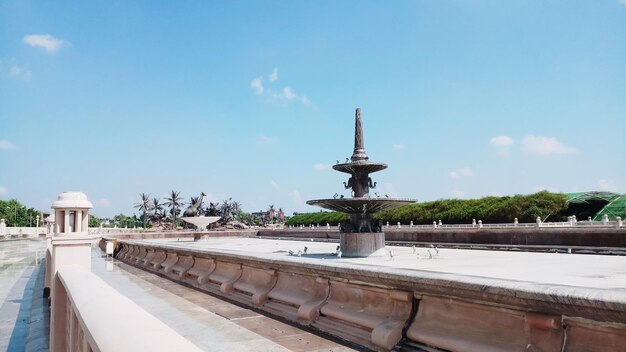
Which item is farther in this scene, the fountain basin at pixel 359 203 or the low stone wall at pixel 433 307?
the fountain basin at pixel 359 203

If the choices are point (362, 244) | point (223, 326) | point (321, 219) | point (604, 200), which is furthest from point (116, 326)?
point (321, 219)

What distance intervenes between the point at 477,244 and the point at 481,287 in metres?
14.7

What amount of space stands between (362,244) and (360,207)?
108 cm

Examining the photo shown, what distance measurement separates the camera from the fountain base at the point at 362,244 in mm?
12086

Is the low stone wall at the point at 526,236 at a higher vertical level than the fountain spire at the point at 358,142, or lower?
lower

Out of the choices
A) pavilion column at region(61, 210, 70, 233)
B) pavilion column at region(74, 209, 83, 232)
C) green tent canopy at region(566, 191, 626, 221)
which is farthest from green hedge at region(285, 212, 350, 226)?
pavilion column at region(61, 210, 70, 233)

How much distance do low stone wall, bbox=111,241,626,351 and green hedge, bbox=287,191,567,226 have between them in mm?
40521

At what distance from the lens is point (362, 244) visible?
12117mm

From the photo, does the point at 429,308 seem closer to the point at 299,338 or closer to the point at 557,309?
the point at 557,309

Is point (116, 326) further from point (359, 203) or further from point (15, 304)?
point (359, 203)

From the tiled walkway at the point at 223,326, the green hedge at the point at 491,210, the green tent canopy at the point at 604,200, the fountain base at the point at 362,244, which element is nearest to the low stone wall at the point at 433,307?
the tiled walkway at the point at 223,326

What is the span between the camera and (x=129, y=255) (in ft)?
56.9

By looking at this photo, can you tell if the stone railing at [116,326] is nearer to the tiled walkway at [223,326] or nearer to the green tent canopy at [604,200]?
the tiled walkway at [223,326]

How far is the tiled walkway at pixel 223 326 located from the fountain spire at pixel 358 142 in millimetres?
7437
